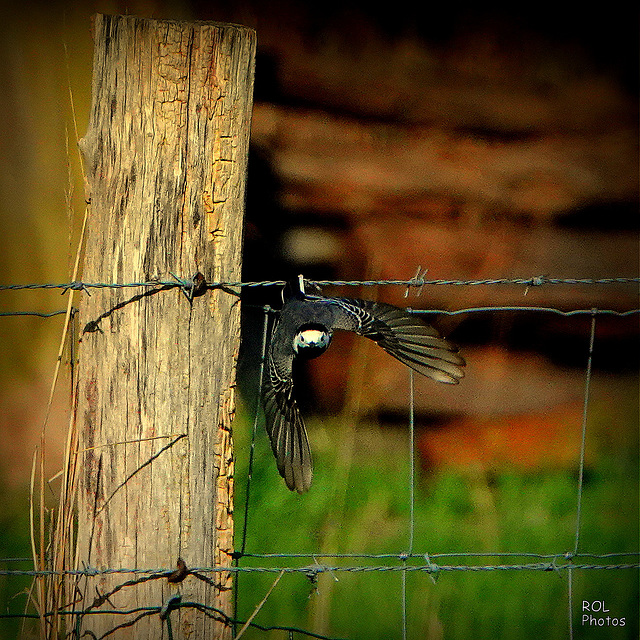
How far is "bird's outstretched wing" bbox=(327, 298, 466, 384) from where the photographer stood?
1.91 meters

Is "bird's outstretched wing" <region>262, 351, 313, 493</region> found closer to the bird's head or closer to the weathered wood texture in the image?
the bird's head

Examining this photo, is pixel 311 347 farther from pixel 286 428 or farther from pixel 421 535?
pixel 421 535

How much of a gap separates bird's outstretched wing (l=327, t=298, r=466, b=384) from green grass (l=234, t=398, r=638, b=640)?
1.17 m

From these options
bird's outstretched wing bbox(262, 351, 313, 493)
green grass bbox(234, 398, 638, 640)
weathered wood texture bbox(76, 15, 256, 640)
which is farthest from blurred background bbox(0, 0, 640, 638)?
weathered wood texture bbox(76, 15, 256, 640)

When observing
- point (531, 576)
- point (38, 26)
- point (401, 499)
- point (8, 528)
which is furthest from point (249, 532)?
point (38, 26)

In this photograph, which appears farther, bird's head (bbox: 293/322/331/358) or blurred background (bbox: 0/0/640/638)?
blurred background (bbox: 0/0/640/638)

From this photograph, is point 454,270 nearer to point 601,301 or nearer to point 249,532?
point 601,301

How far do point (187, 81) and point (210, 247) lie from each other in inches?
14.7

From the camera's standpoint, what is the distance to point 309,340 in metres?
2.04

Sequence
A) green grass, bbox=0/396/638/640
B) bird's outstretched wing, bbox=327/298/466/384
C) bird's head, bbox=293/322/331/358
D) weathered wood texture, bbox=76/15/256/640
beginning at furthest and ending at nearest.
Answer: green grass, bbox=0/396/638/640 < bird's head, bbox=293/322/331/358 < bird's outstretched wing, bbox=327/298/466/384 < weathered wood texture, bbox=76/15/256/640

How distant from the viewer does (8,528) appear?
2.74m

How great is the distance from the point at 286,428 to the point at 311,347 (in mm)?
254

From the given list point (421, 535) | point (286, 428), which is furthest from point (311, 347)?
point (421, 535)

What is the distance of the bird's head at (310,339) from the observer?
2037mm
